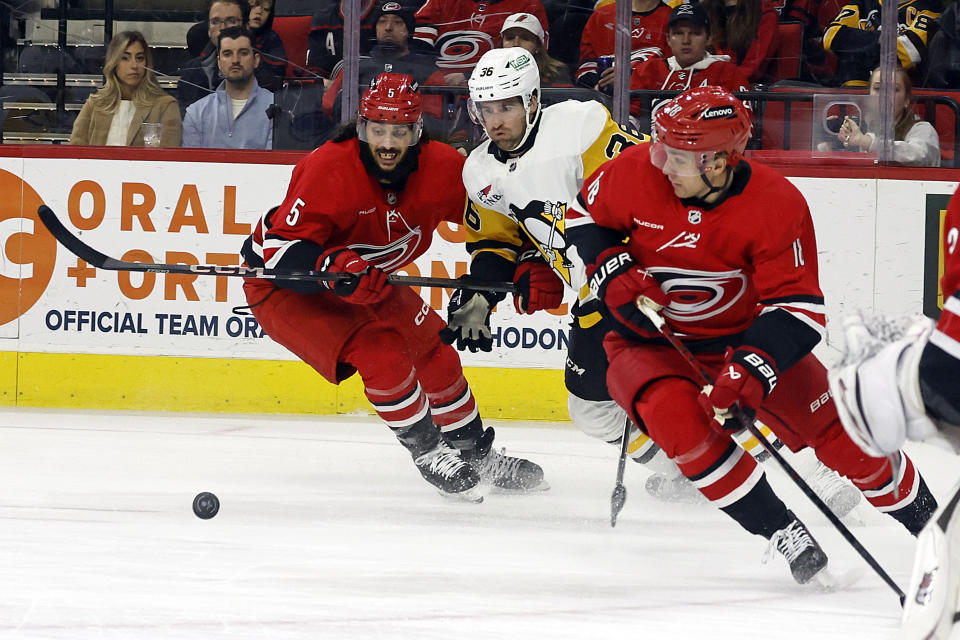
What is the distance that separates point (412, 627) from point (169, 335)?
2.85 metres

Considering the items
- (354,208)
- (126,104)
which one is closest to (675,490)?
(354,208)

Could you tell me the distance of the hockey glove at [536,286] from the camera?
128 inches

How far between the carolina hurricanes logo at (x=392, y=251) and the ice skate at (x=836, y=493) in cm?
128

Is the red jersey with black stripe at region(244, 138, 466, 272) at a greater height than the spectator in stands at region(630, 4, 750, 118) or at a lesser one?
lesser

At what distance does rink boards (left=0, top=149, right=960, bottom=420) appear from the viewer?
464cm

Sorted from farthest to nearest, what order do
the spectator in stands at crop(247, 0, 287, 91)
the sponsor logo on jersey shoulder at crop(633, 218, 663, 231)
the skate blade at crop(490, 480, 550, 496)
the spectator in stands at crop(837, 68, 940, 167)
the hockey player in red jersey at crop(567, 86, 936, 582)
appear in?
the spectator in stands at crop(247, 0, 287, 91) < the spectator in stands at crop(837, 68, 940, 167) < the skate blade at crop(490, 480, 550, 496) < the sponsor logo on jersey shoulder at crop(633, 218, 663, 231) < the hockey player in red jersey at crop(567, 86, 936, 582)

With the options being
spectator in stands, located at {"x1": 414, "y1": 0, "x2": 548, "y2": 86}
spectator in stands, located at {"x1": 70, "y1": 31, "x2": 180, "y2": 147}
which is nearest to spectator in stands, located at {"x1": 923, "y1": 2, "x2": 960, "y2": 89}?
spectator in stands, located at {"x1": 414, "y1": 0, "x2": 548, "y2": 86}

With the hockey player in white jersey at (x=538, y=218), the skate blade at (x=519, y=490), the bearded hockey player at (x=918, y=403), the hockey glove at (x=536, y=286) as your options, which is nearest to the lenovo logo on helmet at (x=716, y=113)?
the hockey player in white jersey at (x=538, y=218)

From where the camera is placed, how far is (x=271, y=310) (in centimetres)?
338

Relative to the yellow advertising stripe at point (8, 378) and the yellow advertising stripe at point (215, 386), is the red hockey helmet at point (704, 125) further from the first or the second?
the yellow advertising stripe at point (8, 378)

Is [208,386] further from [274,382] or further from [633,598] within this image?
[633,598]

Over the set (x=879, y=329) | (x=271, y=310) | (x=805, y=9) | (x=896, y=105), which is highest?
(x=805, y=9)

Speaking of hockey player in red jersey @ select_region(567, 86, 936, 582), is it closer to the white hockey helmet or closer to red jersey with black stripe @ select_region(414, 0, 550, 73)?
the white hockey helmet

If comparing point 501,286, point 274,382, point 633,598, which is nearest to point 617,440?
point 501,286
